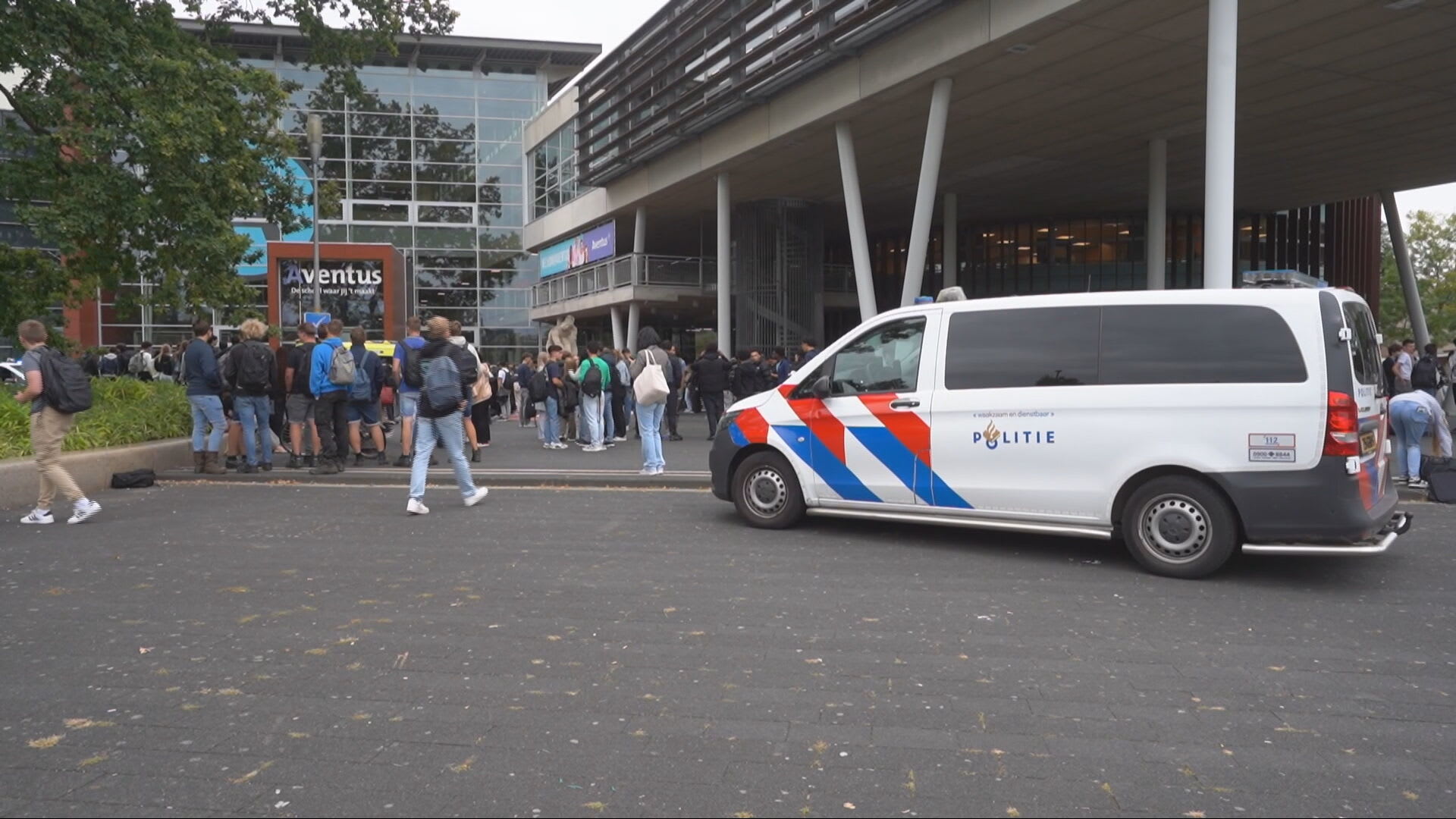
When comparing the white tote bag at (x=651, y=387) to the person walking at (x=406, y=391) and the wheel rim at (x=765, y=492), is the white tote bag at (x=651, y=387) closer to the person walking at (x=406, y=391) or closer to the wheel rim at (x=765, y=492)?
the person walking at (x=406, y=391)

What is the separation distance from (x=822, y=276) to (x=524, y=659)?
26.7 m

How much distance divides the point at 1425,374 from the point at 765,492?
13581 mm

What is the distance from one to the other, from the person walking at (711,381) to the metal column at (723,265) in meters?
8.84

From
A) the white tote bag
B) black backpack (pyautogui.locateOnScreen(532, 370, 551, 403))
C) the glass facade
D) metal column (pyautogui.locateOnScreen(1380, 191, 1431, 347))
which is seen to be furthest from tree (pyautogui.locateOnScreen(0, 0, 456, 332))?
metal column (pyautogui.locateOnScreen(1380, 191, 1431, 347))

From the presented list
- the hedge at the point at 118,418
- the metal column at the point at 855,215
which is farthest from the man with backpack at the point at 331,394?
the metal column at the point at 855,215

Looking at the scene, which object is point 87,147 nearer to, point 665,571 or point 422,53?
point 665,571

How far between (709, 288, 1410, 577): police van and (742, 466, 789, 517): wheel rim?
0.02m

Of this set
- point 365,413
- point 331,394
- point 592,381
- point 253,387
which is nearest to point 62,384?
point 253,387

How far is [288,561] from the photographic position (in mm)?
7305

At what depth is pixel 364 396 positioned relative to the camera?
1324cm

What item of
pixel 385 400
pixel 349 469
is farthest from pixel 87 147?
pixel 385 400

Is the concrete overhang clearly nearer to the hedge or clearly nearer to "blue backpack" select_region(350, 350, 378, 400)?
"blue backpack" select_region(350, 350, 378, 400)

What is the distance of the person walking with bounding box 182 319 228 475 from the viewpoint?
11.4 m

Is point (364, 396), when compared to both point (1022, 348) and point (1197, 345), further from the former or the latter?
point (1197, 345)
